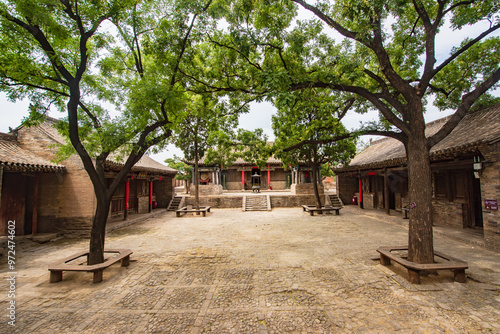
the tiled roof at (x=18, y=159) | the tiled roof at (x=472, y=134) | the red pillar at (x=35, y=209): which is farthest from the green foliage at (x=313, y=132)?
the red pillar at (x=35, y=209)

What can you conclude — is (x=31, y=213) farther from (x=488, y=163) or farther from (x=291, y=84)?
(x=488, y=163)

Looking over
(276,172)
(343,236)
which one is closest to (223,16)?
(343,236)

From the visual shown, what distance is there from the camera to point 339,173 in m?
16.7

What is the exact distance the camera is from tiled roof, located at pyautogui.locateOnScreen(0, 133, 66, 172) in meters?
6.54

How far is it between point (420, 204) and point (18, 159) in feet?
36.2

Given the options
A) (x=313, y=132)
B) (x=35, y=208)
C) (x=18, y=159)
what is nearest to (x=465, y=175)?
(x=313, y=132)

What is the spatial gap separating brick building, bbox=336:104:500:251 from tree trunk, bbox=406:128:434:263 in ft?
8.93

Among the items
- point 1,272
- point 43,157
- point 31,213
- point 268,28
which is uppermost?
point 268,28

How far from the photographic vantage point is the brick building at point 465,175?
5.84 meters

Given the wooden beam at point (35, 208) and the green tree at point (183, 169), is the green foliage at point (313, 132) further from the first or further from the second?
the green tree at point (183, 169)

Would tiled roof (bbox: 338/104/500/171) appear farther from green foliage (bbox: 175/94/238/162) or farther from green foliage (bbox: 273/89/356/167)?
green foliage (bbox: 175/94/238/162)

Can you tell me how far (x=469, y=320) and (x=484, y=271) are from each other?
2372 millimetres

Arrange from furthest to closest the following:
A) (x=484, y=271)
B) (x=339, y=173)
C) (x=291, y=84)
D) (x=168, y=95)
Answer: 1. (x=339, y=173)
2. (x=291, y=84)
3. (x=168, y=95)
4. (x=484, y=271)

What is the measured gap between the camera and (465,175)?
8195 millimetres
